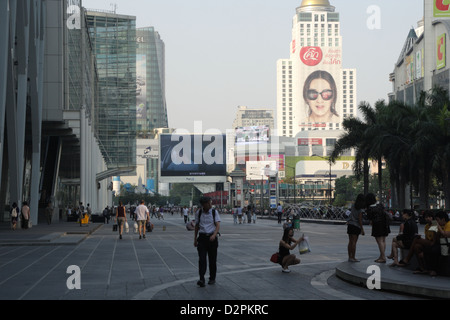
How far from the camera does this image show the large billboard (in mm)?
126062

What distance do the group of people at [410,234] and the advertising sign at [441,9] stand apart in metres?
108

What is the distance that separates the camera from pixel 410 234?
15.1 metres

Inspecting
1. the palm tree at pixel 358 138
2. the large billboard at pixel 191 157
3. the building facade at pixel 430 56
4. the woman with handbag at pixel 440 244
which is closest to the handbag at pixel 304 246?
the woman with handbag at pixel 440 244

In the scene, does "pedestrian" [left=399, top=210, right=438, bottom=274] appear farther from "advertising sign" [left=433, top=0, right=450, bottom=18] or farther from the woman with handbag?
"advertising sign" [left=433, top=0, right=450, bottom=18]

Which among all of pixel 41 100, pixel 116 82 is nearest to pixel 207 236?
pixel 41 100

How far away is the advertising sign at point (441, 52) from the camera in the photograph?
11600cm

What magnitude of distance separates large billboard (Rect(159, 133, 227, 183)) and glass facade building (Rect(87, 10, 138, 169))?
665 cm

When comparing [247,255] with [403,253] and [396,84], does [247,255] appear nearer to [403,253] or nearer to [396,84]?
[403,253]

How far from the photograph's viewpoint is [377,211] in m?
17.1
